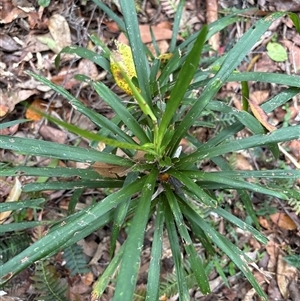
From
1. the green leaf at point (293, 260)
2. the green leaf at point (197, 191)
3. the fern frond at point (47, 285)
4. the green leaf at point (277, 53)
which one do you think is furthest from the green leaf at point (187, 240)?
the green leaf at point (277, 53)

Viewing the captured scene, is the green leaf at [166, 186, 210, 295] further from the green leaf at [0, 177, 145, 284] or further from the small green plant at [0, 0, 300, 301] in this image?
the green leaf at [0, 177, 145, 284]

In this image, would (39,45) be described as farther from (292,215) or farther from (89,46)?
(292,215)

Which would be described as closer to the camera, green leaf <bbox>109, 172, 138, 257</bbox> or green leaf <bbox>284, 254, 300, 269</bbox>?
green leaf <bbox>109, 172, 138, 257</bbox>

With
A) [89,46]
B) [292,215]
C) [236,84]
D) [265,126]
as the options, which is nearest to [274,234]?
[292,215]

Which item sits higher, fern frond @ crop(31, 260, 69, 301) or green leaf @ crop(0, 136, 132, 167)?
green leaf @ crop(0, 136, 132, 167)

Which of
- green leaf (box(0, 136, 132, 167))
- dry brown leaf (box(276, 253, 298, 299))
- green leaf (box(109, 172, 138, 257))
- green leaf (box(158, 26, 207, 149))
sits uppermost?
green leaf (box(158, 26, 207, 149))

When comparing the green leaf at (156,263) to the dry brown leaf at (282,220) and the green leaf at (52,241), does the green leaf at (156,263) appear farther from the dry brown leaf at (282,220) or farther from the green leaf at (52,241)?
the dry brown leaf at (282,220)

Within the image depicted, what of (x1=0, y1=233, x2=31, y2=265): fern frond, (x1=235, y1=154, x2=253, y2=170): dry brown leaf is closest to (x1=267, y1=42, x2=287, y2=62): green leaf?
(x1=235, y1=154, x2=253, y2=170): dry brown leaf
